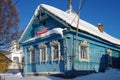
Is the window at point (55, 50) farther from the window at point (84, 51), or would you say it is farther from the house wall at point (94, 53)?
the window at point (84, 51)

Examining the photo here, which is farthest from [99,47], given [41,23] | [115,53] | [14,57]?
[14,57]

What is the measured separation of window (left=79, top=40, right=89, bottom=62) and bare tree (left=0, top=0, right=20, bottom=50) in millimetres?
5124

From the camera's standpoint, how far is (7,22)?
49.0ft

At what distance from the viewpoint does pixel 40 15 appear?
19750mm

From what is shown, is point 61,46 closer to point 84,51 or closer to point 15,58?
point 84,51

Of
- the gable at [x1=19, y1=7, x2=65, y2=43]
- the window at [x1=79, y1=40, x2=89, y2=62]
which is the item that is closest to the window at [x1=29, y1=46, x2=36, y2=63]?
the gable at [x1=19, y1=7, x2=65, y2=43]

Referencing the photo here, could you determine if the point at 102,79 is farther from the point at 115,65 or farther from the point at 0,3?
the point at 115,65

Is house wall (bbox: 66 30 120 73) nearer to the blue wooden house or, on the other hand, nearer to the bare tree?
the blue wooden house

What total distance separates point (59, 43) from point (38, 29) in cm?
408

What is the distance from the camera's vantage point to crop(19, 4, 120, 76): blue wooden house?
16.5 meters

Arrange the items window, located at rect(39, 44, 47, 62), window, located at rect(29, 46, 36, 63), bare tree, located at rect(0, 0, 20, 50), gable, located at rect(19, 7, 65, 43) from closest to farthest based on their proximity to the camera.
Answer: bare tree, located at rect(0, 0, 20, 50) < gable, located at rect(19, 7, 65, 43) < window, located at rect(39, 44, 47, 62) < window, located at rect(29, 46, 36, 63)

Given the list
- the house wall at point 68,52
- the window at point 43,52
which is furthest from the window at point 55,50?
the window at point 43,52

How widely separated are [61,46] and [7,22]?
4.50 metres

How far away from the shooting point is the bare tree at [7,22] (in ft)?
48.1
